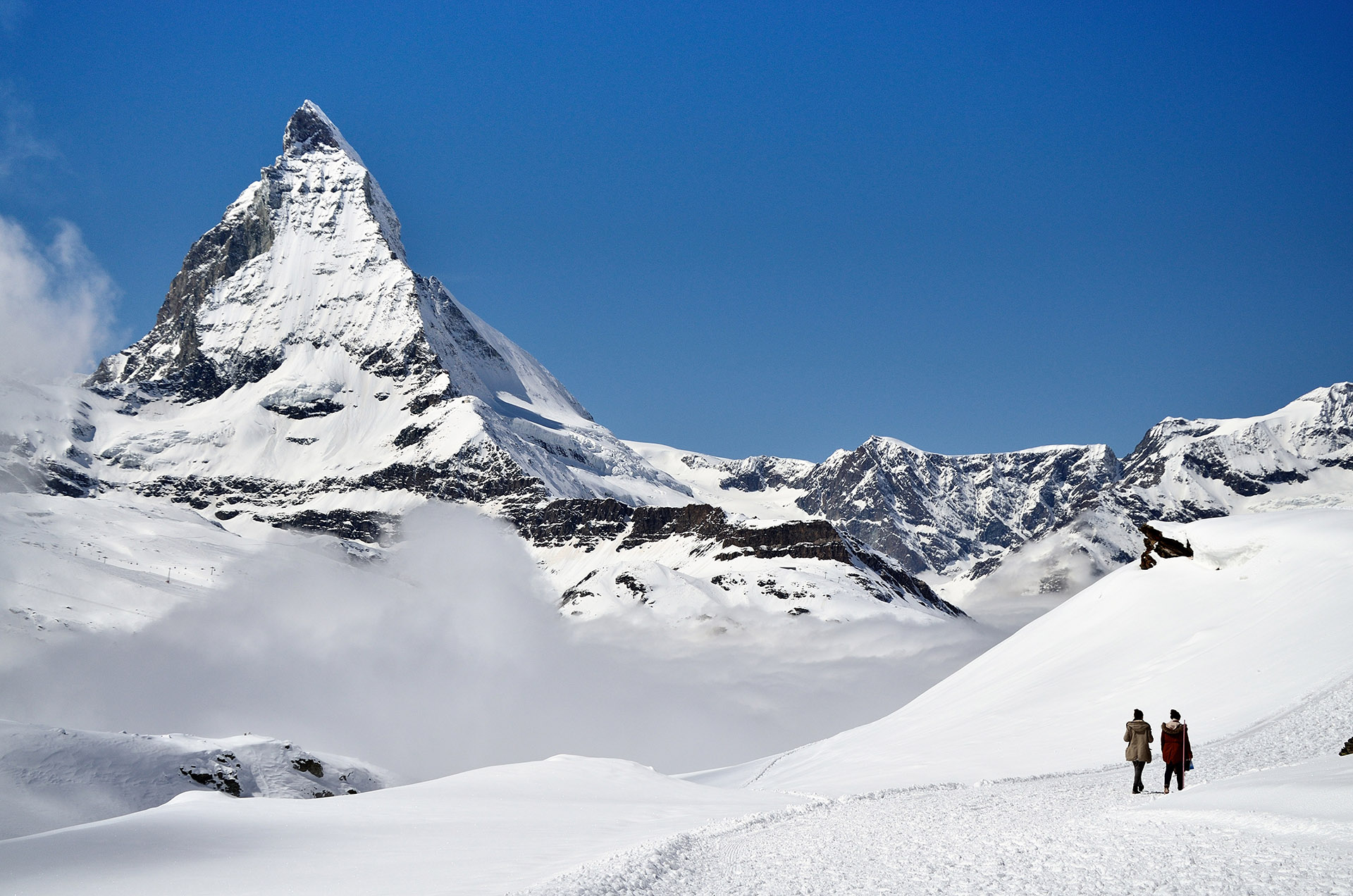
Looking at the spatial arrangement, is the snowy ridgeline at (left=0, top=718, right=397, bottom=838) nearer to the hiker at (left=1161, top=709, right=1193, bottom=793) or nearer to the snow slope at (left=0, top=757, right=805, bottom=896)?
the snow slope at (left=0, top=757, right=805, bottom=896)

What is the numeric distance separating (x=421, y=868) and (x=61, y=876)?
7468mm

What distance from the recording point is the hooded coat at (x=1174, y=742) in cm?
2312

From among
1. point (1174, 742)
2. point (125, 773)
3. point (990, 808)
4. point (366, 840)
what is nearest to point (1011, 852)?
point (990, 808)

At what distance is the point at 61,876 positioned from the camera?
68.0 feet

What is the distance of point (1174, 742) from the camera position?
76.2 ft

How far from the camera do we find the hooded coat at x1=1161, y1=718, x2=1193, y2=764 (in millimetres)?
23125

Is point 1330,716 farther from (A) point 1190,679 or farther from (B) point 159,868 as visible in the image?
(B) point 159,868

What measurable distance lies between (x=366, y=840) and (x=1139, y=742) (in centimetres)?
1918

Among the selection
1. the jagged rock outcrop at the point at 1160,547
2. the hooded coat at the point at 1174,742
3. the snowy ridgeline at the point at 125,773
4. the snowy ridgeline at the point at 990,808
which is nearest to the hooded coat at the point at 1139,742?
the hooded coat at the point at 1174,742

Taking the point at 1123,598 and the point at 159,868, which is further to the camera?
the point at 1123,598

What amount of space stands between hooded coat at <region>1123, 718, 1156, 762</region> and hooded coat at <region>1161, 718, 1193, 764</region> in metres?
0.33

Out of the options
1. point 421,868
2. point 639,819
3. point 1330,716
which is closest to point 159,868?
point 421,868

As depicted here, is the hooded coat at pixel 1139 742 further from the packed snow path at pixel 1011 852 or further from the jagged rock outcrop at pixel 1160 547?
the jagged rock outcrop at pixel 1160 547

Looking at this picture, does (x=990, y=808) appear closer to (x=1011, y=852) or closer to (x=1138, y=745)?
(x=1138, y=745)
